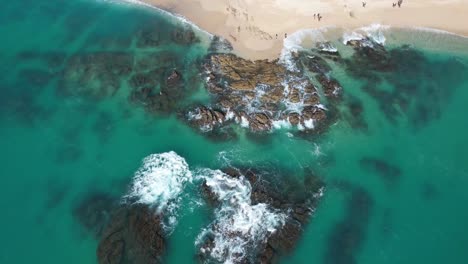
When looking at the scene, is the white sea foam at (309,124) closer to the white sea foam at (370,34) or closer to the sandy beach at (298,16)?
the sandy beach at (298,16)

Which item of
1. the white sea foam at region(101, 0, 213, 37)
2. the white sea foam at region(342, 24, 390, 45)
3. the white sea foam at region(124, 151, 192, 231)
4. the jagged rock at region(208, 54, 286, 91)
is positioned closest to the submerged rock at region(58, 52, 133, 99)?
the white sea foam at region(101, 0, 213, 37)

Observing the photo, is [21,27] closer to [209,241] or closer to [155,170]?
[155,170]

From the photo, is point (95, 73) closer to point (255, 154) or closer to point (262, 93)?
point (262, 93)

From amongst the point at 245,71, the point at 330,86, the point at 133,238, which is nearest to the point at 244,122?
the point at 245,71

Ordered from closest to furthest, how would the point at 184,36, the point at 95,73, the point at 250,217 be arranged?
1. the point at 250,217
2. the point at 95,73
3. the point at 184,36

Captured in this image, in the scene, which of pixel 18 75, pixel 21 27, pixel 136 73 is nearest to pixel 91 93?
pixel 136 73

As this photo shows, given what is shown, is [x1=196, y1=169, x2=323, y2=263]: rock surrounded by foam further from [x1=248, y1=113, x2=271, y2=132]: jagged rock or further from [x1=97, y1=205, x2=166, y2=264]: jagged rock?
[x1=248, y1=113, x2=271, y2=132]: jagged rock

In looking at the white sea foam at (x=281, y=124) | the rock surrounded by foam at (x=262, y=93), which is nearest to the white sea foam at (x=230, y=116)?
the rock surrounded by foam at (x=262, y=93)
